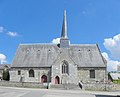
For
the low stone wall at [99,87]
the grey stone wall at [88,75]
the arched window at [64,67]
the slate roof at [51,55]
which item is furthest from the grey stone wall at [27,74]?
the low stone wall at [99,87]

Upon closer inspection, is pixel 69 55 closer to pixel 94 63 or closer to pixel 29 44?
pixel 94 63

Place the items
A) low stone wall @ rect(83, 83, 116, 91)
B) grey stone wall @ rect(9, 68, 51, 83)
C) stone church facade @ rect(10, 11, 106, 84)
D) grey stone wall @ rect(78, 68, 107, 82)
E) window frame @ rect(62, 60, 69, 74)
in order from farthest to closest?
1. grey stone wall @ rect(9, 68, 51, 83)
2. grey stone wall @ rect(78, 68, 107, 82)
3. window frame @ rect(62, 60, 69, 74)
4. stone church facade @ rect(10, 11, 106, 84)
5. low stone wall @ rect(83, 83, 116, 91)

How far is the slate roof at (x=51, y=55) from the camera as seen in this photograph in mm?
41188

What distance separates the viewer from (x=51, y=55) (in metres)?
42.6

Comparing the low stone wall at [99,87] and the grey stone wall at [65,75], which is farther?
the grey stone wall at [65,75]

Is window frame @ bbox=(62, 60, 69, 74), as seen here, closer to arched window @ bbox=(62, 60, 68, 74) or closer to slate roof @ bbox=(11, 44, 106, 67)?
arched window @ bbox=(62, 60, 68, 74)

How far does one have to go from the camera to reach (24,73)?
136 ft

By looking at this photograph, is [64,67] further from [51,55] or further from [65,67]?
[51,55]

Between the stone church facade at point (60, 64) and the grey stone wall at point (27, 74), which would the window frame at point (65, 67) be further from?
the grey stone wall at point (27, 74)

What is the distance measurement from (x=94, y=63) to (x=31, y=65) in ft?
41.9

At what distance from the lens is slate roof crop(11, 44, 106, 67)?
135 feet

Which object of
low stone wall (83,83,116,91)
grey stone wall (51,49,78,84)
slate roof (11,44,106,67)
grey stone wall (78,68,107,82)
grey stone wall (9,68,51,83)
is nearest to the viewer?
low stone wall (83,83,116,91)

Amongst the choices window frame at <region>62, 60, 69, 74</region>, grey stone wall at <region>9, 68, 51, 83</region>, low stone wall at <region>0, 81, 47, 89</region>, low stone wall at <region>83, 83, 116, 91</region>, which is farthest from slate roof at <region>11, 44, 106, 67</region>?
low stone wall at <region>83, 83, 116, 91</region>

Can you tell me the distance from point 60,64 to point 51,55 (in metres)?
3.78
